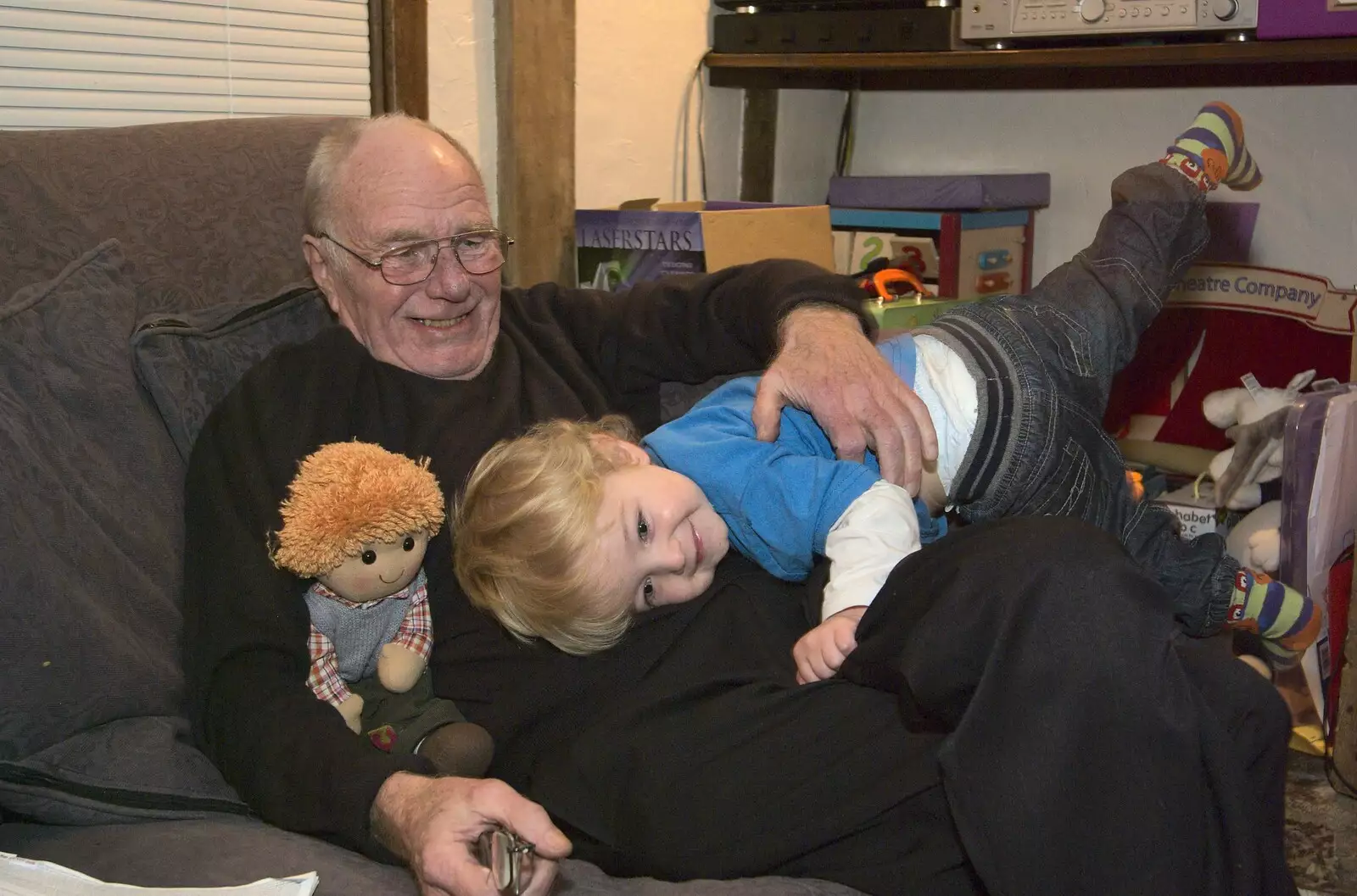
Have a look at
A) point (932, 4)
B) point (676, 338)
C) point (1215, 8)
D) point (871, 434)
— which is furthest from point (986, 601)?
point (932, 4)

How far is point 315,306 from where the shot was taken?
1.69 m

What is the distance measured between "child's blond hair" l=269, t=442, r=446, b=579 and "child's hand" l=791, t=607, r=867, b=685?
445 mm

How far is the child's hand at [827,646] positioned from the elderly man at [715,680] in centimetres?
3

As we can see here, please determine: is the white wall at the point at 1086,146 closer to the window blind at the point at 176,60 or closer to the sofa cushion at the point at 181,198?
the window blind at the point at 176,60

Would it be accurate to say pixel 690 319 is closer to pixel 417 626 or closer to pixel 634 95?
pixel 417 626

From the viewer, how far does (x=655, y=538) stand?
1.36 metres

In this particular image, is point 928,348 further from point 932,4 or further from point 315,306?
point 932,4

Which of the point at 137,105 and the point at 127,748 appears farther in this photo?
the point at 137,105

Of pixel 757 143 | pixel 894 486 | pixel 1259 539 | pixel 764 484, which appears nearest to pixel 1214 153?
pixel 1259 539

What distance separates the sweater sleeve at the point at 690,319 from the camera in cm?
172

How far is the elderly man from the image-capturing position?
0.99m

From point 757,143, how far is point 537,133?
32.4 inches

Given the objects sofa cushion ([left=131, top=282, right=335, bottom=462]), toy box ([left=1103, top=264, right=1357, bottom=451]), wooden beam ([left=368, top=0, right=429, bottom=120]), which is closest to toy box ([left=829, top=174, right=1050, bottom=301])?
toy box ([left=1103, top=264, right=1357, bottom=451])

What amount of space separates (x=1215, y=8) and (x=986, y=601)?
1640mm
